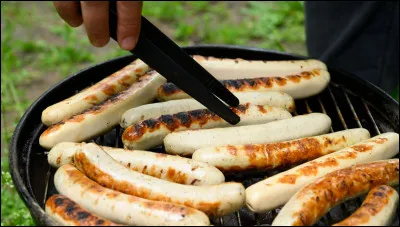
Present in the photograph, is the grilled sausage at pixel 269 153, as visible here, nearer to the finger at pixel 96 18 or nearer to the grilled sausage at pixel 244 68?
the grilled sausage at pixel 244 68

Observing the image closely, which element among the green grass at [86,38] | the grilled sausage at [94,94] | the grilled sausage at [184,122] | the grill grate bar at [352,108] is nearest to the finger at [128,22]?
the grilled sausage at [184,122]

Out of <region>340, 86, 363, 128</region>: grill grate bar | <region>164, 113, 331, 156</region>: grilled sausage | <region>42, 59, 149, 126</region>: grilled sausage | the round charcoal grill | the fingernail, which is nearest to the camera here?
the fingernail

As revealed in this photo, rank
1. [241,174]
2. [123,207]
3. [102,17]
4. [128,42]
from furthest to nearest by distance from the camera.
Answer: [241,174], [123,207], [128,42], [102,17]

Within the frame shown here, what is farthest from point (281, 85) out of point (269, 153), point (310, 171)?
point (310, 171)

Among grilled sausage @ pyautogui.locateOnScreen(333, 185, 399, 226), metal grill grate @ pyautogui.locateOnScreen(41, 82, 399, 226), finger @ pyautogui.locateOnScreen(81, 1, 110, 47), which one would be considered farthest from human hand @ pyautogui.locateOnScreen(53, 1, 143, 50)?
grilled sausage @ pyautogui.locateOnScreen(333, 185, 399, 226)

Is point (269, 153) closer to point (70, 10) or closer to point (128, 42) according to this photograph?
point (128, 42)

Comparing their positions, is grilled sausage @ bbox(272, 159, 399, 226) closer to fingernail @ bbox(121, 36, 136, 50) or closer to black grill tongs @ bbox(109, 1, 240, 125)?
black grill tongs @ bbox(109, 1, 240, 125)
